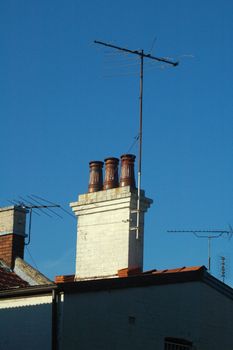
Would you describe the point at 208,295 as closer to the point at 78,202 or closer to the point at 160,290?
the point at 160,290

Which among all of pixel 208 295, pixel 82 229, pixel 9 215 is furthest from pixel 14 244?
pixel 208 295

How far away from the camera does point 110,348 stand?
19.0 meters

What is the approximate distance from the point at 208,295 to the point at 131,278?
3381 millimetres

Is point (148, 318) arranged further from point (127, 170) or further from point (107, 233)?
point (127, 170)

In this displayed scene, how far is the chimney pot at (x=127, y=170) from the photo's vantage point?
80.7 feet

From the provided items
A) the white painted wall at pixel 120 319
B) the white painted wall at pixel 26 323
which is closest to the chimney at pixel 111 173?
the white painted wall at pixel 120 319

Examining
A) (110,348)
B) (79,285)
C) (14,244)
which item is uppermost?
(14,244)

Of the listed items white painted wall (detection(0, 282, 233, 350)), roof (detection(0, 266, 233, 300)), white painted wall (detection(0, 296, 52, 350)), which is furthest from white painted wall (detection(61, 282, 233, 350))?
white painted wall (detection(0, 296, 52, 350))

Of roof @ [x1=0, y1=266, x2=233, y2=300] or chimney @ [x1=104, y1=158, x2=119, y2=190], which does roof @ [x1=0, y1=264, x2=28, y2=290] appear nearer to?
roof @ [x1=0, y1=266, x2=233, y2=300]

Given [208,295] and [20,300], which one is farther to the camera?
[208,295]

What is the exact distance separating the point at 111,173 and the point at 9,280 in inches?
173

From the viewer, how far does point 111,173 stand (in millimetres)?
25031

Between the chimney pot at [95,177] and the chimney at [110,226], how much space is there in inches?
1.7

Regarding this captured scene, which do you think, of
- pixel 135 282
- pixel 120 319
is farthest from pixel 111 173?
pixel 120 319
